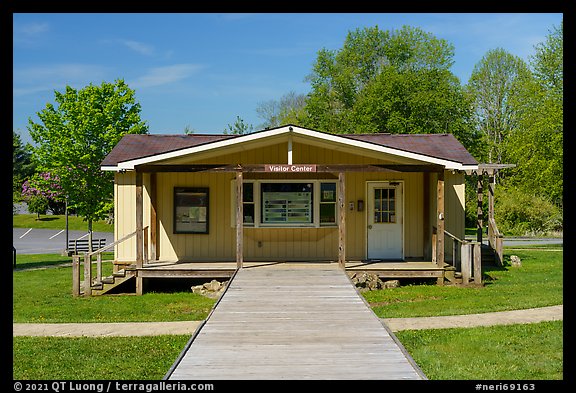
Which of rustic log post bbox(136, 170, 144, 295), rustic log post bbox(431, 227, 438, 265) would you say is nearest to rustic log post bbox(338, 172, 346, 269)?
rustic log post bbox(431, 227, 438, 265)

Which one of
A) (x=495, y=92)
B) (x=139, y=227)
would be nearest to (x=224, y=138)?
(x=139, y=227)

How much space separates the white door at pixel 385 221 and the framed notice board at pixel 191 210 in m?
4.31

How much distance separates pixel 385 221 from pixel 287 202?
8.75 feet

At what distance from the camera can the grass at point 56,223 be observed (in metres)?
47.3

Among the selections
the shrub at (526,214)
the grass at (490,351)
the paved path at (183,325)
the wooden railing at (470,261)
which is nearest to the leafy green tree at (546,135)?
the shrub at (526,214)

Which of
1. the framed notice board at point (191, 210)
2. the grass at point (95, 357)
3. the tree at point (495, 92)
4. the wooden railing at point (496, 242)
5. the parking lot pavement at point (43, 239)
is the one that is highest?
the tree at point (495, 92)

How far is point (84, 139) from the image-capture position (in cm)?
2462

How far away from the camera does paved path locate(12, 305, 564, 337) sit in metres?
10.3

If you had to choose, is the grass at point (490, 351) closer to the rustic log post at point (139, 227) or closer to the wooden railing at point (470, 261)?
the wooden railing at point (470, 261)

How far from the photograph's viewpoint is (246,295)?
10992mm

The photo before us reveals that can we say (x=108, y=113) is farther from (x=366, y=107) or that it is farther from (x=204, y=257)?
(x=366, y=107)

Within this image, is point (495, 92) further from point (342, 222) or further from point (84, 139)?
point (342, 222)
